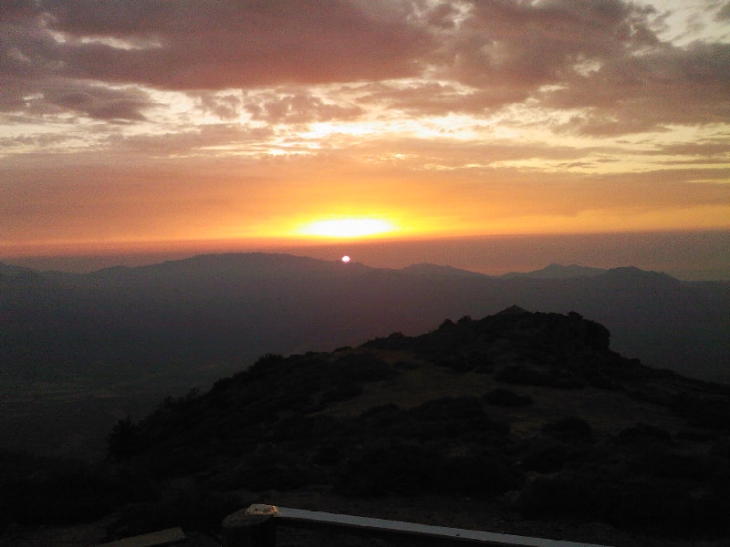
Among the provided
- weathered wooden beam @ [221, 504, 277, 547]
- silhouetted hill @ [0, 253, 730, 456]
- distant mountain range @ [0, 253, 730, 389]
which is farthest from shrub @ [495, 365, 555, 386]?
distant mountain range @ [0, 253, 730, 389]

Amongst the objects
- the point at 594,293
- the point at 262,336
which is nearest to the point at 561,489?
the point at 262,336

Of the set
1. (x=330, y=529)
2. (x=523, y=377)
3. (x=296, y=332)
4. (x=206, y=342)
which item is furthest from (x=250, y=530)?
(x=296, y=332)

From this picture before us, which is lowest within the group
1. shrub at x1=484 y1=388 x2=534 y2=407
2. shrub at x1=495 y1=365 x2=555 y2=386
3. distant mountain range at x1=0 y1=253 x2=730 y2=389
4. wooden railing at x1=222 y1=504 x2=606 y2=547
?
distant mountain range at x1=0 y1=253 x2=730 y2=389

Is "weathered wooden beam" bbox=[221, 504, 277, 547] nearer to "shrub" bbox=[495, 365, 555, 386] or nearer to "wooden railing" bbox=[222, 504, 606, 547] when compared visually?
"wooden railing" bbox=[222, 504, 606, 547]

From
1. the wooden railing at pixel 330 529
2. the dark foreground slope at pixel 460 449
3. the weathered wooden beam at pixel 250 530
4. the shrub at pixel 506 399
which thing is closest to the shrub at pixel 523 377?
the dark foreground slope at pixel 460 449

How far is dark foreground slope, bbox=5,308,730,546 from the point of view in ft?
31.2

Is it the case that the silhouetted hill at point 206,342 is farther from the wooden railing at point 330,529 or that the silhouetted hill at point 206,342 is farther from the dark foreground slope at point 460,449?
the wooden railing at point 330,529

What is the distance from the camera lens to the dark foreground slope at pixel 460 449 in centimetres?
952

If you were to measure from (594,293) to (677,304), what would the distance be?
25.6 metres

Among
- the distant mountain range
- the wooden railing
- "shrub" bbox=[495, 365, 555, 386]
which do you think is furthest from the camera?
the distant mountain range

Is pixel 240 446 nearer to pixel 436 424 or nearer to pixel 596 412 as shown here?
pixel 436 424

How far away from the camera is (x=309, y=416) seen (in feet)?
67.7

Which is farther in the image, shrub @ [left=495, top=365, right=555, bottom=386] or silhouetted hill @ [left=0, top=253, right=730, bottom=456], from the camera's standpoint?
silhouetted hill @ [left=0, top=253, right=730, bottom=456]

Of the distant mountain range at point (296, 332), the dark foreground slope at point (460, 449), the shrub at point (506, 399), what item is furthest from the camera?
the distant mountain range at point (296, 332)
